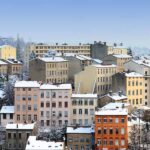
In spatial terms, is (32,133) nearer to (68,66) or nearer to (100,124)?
(100,124)

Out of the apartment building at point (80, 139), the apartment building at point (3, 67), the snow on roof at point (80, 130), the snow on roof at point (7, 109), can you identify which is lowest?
the apartment building at point (80, 139)

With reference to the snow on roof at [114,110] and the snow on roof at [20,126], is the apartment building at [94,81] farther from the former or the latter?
the snow on roof at [20,126]

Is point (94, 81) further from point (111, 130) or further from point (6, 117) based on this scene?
point (111, 130)

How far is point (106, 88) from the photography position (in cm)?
6350

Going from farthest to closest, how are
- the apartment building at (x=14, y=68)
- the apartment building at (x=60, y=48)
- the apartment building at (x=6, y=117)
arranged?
the apartment building at (x=60, y=48)
the apartment building at (x=14, y=68)
the apartment building at (x=6, y=117)

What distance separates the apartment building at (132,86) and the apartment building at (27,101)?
10.6 m

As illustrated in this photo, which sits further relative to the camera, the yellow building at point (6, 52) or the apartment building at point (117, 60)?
the yellow building at point (6, 52)

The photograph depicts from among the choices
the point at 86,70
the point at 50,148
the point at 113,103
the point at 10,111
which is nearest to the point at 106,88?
Result: the point at 86,70

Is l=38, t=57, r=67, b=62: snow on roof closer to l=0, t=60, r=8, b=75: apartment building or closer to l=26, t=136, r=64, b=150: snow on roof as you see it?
l=0, t=60, r=8, b=75: apartment building

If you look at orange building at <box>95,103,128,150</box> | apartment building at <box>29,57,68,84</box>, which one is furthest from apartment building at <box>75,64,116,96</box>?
orange building at <box>95,103,128,150</box>

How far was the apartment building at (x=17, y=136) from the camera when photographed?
4862cm

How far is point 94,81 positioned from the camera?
205 feet

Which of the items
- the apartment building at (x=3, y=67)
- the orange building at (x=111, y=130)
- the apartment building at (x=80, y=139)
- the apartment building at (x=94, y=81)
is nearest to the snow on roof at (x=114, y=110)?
the orange building at (x=111, y=130)

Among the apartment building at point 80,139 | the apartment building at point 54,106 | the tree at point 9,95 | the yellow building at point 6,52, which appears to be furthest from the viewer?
the yellow building at point 6,52
